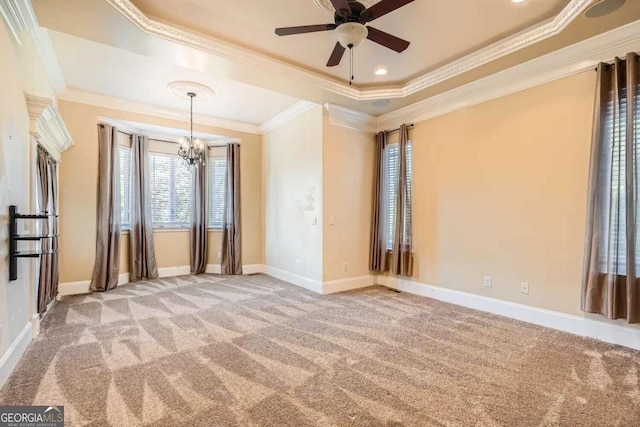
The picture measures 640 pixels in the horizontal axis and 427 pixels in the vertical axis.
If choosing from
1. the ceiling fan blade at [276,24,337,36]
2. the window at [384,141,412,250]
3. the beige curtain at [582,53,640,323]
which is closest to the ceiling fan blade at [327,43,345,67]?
the ceiling fan blade at [276,24,337,36]

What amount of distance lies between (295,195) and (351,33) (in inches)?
127

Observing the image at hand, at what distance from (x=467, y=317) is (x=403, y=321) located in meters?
0.81

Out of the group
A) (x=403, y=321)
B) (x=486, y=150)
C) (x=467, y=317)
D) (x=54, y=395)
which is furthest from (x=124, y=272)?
(x=486, y=150)

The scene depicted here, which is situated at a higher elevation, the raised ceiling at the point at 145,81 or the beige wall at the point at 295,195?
the raised ceiling at the point at 145,81

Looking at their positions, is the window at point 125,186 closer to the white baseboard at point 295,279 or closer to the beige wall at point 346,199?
the white baseboard at point 295,279

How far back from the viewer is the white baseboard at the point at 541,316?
287cm

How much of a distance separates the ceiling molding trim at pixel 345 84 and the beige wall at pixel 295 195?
82 centimetres

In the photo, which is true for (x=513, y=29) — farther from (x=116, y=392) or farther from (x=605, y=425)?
(x=116, y=392)

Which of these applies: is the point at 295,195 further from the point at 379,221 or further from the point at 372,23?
the point at 372,23

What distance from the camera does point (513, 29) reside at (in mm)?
3025

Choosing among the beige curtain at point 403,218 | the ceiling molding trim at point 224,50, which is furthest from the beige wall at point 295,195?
the beige curtain at point 403,218

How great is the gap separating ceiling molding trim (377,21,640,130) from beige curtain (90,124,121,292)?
4857mm

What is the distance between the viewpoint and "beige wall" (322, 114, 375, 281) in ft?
15.8

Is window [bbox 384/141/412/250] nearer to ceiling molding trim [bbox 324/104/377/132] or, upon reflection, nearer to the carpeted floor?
ceiling molding trim [bbox 324/104/377/132]
